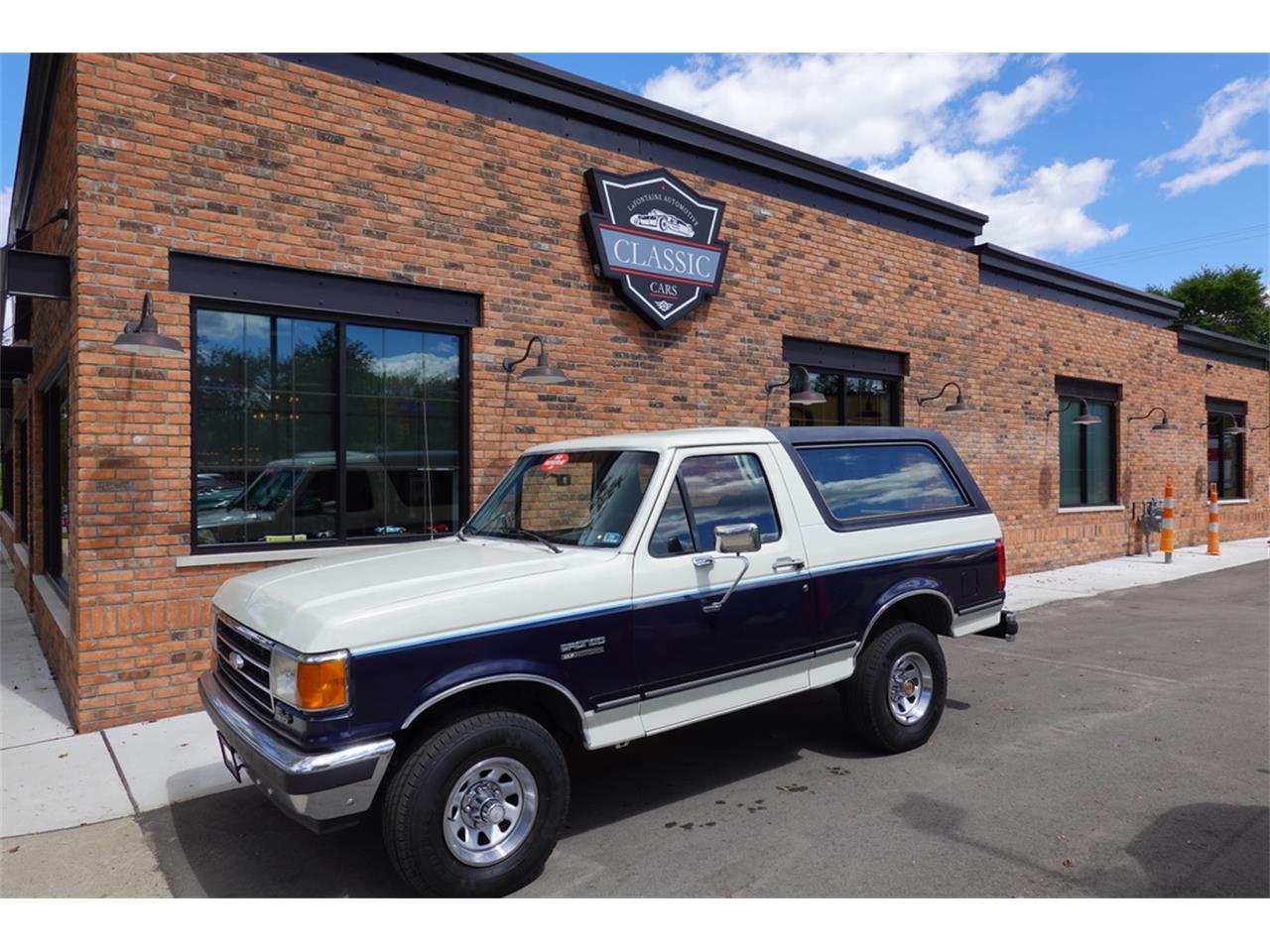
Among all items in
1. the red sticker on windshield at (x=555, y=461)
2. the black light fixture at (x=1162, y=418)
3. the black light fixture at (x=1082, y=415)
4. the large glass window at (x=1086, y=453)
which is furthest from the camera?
the black light fixture at (x=1162, y=418)

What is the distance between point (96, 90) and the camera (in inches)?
227

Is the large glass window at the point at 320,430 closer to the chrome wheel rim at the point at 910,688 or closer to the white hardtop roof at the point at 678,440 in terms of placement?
the white hardtop roof at the point at 678,440

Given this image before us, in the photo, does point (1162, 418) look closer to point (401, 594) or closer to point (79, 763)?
point (401, 594)

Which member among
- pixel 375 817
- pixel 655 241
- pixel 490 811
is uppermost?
pixel 655 241

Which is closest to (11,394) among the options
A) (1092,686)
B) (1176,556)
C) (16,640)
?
(16,640)

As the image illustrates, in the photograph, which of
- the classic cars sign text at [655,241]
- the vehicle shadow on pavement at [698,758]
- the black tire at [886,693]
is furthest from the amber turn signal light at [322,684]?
the classic cars sign text at [655,241]

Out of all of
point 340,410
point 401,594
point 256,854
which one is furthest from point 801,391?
point 256,854

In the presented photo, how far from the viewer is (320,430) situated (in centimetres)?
687

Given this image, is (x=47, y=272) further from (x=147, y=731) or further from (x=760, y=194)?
(x=760, y=194)

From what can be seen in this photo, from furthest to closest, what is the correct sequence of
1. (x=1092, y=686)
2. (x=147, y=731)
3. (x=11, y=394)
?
1. (x=11, y=394)
2. (x=1092, y=686)
3. (x=147, y=731)

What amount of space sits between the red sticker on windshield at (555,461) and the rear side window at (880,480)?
1.44 m

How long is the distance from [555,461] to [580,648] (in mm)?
1488

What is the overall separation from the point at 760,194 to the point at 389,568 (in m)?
7.64

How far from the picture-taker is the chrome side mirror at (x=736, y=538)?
3.94 meters
